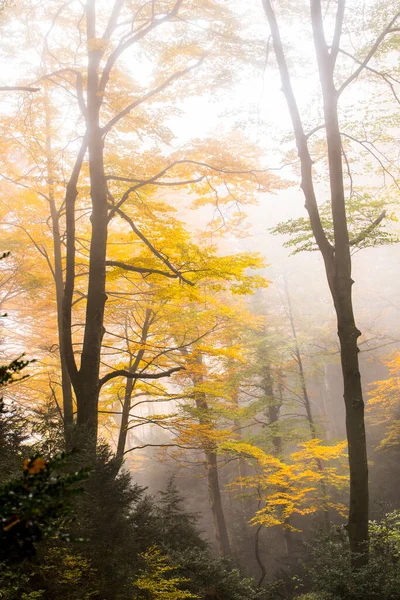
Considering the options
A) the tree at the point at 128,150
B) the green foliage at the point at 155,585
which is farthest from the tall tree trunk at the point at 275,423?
the green foliage at the point at 155,585

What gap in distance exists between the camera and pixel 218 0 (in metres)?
8.60

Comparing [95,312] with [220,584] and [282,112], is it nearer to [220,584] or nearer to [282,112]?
[220,584]

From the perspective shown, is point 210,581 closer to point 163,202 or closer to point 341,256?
point 341,256

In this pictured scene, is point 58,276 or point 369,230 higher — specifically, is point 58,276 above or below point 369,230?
above

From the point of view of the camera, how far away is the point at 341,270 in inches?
287

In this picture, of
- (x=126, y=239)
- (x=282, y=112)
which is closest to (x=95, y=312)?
(x=126, y=239)

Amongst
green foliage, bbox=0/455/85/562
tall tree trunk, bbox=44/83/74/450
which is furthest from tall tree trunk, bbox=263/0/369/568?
green foliage, bbox=0/455/85/562

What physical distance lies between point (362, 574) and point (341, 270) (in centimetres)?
439

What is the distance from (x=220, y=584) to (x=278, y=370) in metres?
11.5

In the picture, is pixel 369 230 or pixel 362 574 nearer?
pixel 362 574

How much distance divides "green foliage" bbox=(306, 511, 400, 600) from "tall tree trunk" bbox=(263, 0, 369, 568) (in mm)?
267

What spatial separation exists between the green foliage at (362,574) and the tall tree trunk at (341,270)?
27 centimetres

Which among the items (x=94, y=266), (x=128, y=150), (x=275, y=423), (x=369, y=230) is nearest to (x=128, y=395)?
(x=94, y=266)

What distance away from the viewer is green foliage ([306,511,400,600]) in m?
5.29
